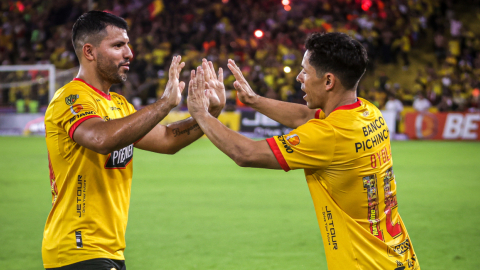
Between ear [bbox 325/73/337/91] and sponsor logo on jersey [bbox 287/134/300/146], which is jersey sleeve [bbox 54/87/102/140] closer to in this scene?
sponsor logo on jersey [bbox 287/134/300/146]

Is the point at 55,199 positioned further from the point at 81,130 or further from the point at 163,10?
the point at 163,10

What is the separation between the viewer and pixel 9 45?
27641 mm

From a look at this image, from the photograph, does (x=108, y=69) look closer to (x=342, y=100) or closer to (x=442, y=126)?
(x=342, y=100)

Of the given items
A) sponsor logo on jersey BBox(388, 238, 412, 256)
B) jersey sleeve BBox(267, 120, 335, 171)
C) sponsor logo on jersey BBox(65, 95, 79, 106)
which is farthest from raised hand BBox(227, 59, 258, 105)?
sponsor logo on jersey BBox(388, 238, 412, 256)

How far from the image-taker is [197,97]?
10.3 ft

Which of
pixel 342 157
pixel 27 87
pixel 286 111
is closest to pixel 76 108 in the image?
pixel 342 157

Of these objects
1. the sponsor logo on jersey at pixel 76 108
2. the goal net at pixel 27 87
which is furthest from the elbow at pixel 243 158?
the goal net at pixel 27 87

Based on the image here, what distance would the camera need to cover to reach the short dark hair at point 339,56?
2822mm

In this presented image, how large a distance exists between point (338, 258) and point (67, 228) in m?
1.60

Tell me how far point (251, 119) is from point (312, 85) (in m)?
17.2

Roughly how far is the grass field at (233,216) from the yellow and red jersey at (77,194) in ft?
7.82

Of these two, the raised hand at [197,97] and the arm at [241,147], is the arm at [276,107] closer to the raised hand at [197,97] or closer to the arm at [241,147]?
the raised hand at [197,97]

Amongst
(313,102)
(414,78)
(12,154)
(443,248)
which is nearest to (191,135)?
(313,102)

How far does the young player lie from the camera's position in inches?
107
